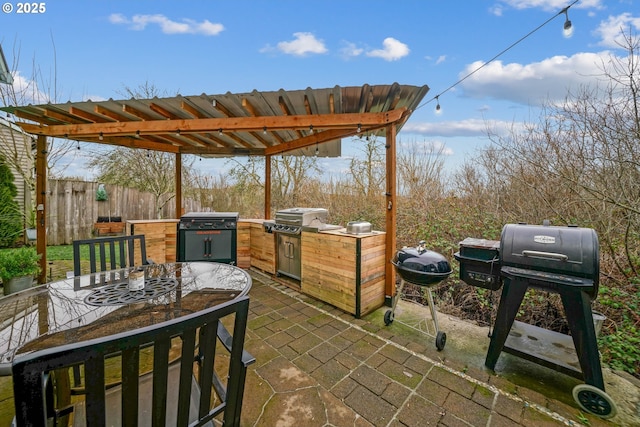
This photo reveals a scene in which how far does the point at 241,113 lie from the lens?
12.0 feet

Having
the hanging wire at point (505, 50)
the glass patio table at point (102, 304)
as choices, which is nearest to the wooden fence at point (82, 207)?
the glass patio table at point (102, 304)

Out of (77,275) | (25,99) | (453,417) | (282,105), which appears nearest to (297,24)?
(282,105)

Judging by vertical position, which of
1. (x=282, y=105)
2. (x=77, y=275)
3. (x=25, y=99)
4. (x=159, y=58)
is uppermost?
(x=159, y=58)

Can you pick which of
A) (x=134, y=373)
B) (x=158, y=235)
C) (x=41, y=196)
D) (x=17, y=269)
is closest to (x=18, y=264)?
(x=17, y=269)

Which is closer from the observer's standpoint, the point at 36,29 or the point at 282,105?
the point at 282,105

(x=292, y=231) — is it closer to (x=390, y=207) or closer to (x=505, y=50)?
(x=390, y=207)

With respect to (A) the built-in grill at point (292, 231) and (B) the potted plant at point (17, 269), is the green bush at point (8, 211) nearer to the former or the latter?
(B) the potted plant at point (17, 269)

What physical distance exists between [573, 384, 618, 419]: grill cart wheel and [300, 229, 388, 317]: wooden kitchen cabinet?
1.84m

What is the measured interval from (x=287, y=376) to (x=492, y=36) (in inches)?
168

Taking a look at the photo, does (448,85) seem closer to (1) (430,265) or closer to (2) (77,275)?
(1) (430,265)

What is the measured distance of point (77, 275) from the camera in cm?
227

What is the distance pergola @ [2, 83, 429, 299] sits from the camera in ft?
9.93

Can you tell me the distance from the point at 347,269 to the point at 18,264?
14.9 feet

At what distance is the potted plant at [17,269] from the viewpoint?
12.1ft
